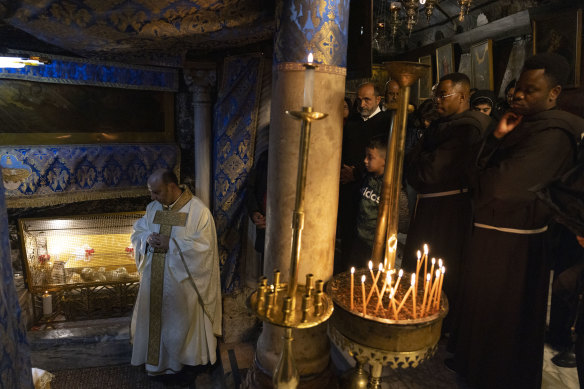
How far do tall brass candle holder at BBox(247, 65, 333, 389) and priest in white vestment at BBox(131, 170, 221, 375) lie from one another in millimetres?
2540

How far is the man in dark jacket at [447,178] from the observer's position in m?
2.89

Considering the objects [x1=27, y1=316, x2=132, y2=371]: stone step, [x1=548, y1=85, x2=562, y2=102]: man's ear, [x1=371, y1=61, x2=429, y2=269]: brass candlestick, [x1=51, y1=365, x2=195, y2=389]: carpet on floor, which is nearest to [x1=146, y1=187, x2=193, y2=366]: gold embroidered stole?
[x1=51, y1=365, x2=195, y2=389]: carpet on floor

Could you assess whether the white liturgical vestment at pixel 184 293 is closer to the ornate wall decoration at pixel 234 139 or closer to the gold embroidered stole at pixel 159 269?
the gold embroidered stole at pixel 159 269

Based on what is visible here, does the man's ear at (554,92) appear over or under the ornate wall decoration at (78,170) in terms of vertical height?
over

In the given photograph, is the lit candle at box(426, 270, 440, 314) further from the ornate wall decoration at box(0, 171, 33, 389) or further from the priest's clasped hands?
the priest's clasped hands

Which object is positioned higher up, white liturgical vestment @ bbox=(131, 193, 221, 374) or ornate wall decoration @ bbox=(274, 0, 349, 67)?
ornate wall decoration @ bbox=(274, 0, 349, 67)

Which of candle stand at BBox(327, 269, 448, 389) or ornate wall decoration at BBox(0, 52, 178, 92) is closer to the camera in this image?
candle stand at BBox(327, 269, 448, 389)

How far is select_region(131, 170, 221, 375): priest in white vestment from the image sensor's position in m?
4.27

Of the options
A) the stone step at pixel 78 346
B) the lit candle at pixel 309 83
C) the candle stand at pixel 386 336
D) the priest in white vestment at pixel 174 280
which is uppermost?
the lit candle at pixel 309 83

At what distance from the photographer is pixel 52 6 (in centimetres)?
239

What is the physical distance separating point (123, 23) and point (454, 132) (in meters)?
2.49

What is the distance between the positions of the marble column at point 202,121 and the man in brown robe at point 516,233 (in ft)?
10.3

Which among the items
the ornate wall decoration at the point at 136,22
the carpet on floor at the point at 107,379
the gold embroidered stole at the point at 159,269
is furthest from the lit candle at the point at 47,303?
the ornate wall decoration at the point at 136,22

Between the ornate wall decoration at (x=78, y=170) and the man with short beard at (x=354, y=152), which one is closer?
the man with short beard at (x=354, y=152)
